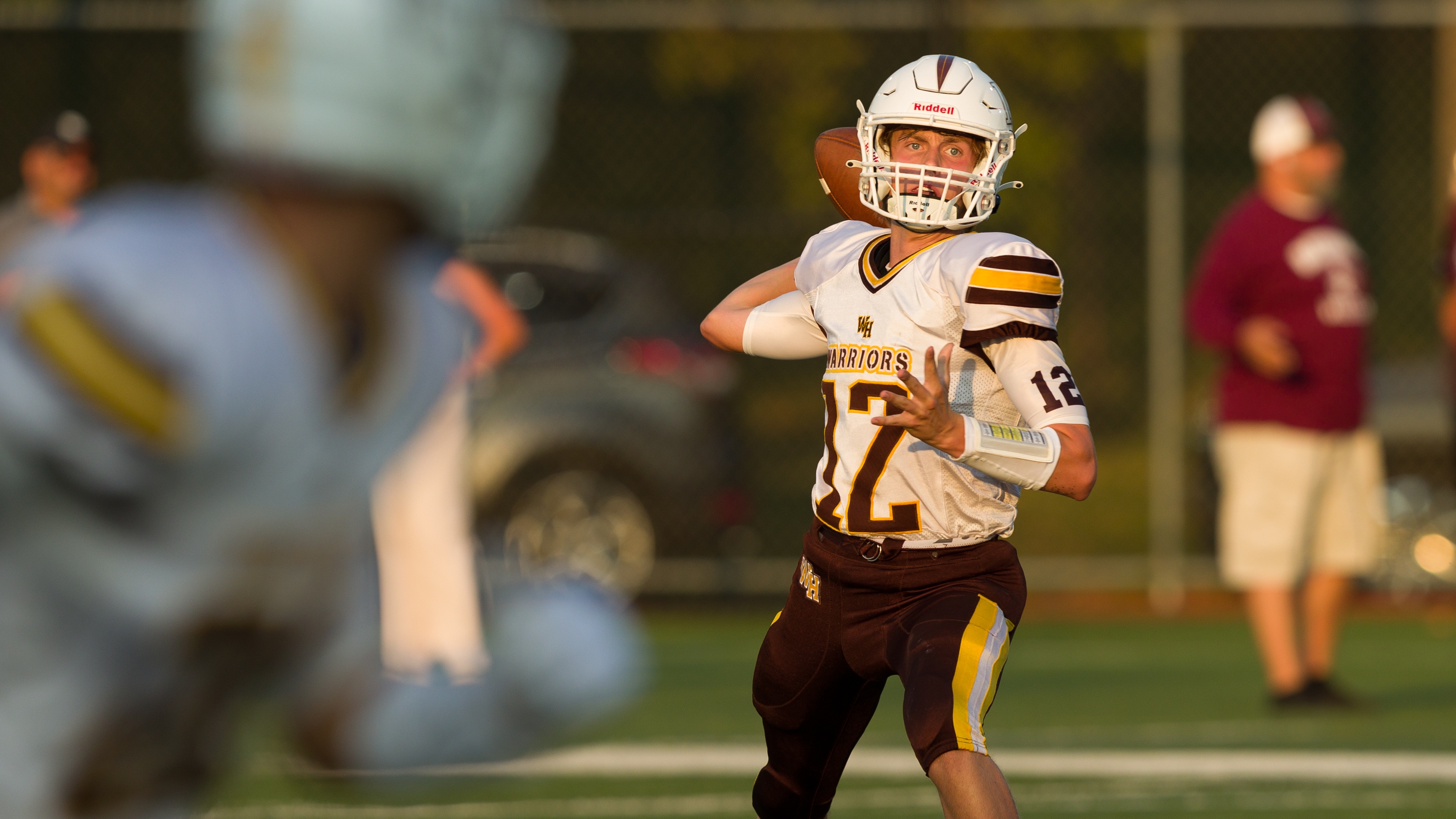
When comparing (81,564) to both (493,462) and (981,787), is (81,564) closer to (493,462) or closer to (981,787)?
(981,787)

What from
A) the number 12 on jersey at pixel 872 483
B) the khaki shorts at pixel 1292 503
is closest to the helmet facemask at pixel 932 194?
the number 12 on jersey at pixel 872 483

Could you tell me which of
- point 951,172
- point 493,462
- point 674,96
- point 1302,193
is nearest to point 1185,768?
point 1302,193

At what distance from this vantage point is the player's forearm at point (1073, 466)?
3680 mm

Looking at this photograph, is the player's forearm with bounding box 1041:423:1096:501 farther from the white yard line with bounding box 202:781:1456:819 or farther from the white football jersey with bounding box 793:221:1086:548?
the white yard line with bounding box 202:781:1456:819

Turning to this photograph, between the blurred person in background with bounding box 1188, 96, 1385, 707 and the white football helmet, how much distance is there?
3670 mm

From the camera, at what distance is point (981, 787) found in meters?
3.53

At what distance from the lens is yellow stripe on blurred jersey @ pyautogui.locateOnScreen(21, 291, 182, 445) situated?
4.93ft

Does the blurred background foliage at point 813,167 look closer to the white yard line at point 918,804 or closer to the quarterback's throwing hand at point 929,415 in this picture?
the white yard line at point 918,804

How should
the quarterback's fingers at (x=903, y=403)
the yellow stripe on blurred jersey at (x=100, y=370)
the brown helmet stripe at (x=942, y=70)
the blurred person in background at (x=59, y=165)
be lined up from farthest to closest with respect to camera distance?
the blurred person in background at (x=59, y=165) < the brown helmet stripe at (x=942, y=70) < the quarterback's fingers at (x=903, y=403) < the yellow stripe on blurred jersey at (x=100, y=370)

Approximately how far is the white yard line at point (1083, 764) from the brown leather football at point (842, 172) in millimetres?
→ 2207

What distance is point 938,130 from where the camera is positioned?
4070mm

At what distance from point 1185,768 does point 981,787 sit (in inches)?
118

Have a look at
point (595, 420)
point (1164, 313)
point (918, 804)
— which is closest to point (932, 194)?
point (918, 804)

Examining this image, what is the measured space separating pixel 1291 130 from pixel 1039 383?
4.23 metres
